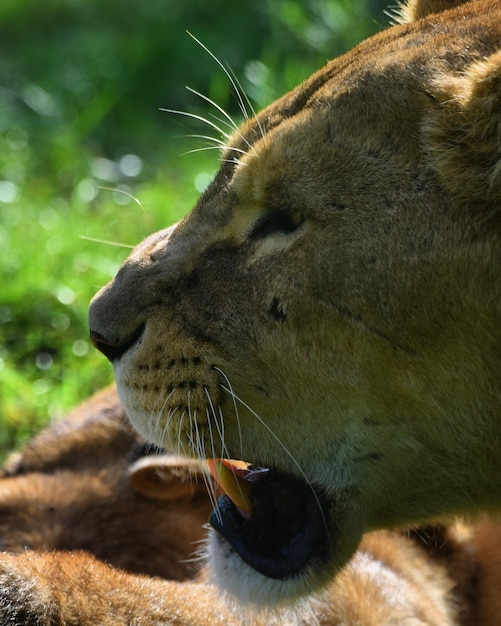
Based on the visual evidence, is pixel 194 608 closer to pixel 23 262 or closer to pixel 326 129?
pixel 326 129

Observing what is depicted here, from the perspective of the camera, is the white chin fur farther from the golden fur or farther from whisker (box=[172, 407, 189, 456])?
whisker (box=[172, 407, 189, 456])

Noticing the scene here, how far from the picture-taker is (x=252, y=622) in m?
2.66

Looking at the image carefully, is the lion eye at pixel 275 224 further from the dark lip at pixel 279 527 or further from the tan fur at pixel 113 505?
the tan fur at pixel 113 505

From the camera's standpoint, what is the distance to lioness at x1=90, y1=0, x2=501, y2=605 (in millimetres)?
2248

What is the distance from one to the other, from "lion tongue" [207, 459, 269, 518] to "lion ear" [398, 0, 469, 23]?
4.05 feet

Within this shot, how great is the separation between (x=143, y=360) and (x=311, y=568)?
60 centimetres

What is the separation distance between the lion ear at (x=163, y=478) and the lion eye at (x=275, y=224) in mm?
948

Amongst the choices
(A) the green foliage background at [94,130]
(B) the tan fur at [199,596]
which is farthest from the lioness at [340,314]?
(A) the green foliage background at [94,130]

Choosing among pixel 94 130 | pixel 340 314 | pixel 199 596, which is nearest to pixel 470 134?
pixel 340 314

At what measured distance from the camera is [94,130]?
687 cm

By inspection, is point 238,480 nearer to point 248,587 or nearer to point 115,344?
point 248,587

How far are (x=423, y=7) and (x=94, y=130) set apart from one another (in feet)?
14.0

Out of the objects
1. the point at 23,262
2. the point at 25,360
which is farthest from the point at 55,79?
the point at 25,360

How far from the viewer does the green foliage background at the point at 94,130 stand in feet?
15.3
